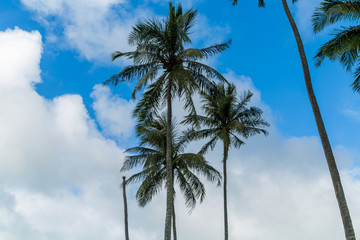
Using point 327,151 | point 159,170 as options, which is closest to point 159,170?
point 159,170

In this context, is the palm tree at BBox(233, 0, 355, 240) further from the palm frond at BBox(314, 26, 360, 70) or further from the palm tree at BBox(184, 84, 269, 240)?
the palm tree at BBox(184, 84, 269, 240)

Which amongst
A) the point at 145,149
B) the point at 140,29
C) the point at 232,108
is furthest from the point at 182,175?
the point at 140,29

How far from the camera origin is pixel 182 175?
2416 centimetres

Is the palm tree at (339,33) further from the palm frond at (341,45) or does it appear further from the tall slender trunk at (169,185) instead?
the tall slender trunk at (169,185)

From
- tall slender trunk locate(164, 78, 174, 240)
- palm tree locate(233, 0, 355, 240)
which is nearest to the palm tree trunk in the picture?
palm tree locate(233, 0, 355, 240)

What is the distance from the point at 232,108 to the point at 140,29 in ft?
34.7

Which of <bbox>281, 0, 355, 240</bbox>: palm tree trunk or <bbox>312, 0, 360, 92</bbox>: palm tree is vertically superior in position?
<bbox>312, 0, 360, 92</bbox>: palm tree

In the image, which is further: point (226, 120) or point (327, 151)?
point (226, 120)

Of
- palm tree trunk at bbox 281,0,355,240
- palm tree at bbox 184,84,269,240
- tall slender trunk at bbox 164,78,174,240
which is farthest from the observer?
palm tree at bbox 184,84,269,240

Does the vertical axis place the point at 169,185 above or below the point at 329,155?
above

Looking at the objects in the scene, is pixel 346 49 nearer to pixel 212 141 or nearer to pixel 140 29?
pixel 140 29

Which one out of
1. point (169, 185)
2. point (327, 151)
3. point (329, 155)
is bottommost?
point (329, 155)

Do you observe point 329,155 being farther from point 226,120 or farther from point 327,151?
point 226,120

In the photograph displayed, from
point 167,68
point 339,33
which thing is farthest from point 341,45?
point 167,68
